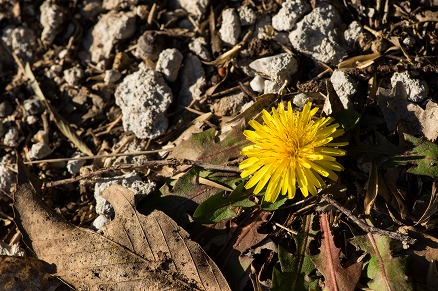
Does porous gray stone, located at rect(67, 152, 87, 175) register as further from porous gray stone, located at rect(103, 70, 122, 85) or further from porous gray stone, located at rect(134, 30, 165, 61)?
porous gray stone, located at rect(134, 30, 165, 61)

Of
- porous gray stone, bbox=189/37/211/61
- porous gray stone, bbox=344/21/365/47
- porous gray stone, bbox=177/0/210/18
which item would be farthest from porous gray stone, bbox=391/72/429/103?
porous gray stone, bbox=177/0/210/18

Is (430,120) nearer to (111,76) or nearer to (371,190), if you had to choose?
(371,190)

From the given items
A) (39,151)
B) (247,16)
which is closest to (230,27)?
(247,16)

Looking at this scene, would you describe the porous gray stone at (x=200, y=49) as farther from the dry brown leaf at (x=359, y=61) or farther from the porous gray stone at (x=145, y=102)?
the dry brown leaf at (x=359, y=61)

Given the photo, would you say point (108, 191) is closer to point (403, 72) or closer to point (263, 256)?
point (263, 256)

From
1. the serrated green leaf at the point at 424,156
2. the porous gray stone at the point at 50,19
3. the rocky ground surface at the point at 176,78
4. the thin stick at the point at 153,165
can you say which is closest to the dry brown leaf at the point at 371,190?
the rocky ground surface at the point at 176,78

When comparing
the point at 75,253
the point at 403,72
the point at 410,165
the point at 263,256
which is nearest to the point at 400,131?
the point at 410,165
